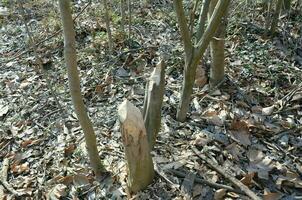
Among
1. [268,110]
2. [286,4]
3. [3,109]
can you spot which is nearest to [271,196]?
[268,110]

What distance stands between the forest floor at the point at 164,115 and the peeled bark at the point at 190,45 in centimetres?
22

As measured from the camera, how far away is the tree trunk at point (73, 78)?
70.2 inches

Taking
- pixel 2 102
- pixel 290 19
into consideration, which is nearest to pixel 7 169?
pixel 2 102

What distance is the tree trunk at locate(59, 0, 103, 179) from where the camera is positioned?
178 cm

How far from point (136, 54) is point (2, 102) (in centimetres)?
143

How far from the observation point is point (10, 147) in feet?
10.1

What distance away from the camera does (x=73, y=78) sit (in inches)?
78.7

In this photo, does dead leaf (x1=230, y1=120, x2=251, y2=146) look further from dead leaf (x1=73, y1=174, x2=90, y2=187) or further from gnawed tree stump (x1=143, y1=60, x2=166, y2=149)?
dead leaf (x1=73, y1=174, x2=90, y2=187)

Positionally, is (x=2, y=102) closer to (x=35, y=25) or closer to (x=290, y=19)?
(x=35, y=25)

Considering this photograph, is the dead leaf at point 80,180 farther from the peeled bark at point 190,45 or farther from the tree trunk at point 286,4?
the tree trunk at point 286,4

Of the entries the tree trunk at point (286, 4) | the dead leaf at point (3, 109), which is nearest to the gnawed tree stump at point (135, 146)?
the dead leaf at point (3, 109)

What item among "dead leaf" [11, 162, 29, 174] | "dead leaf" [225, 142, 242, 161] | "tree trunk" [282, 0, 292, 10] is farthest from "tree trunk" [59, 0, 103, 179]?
"tree trunk" [282, 0, 292, 10]

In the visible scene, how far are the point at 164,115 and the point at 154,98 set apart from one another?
74 cm

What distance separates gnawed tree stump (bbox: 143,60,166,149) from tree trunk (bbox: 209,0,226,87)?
0.85 metres
